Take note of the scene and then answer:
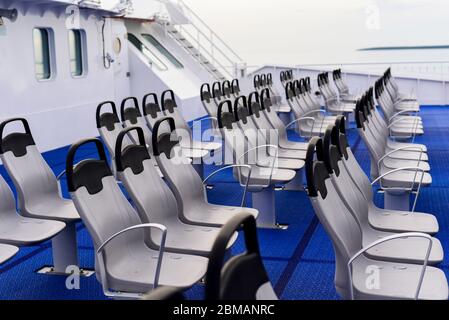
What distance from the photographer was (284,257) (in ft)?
14.5

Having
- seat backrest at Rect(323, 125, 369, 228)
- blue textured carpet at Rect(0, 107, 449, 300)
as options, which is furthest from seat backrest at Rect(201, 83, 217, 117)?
seat backrest at Rect(323, 125, 369, 228)

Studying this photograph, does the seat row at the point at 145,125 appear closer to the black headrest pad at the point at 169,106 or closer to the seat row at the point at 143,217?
the black headrest pad at the point at 169,106

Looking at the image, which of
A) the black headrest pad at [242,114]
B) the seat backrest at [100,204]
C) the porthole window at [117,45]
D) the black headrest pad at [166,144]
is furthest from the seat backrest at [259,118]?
the porthole window at [117,45]

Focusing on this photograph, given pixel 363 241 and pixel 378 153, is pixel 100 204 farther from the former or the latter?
pixel 378 153

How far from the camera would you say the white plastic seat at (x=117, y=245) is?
2.86 m

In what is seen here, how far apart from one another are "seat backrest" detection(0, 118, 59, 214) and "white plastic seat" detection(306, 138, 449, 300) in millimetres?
2192

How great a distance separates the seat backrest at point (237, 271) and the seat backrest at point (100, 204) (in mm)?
1462

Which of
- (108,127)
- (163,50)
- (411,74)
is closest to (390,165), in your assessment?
(108,127)

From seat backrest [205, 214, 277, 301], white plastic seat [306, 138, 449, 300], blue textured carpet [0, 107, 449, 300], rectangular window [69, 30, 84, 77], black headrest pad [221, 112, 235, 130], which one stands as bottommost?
blue textured carpet [0, 107, 449, 300]

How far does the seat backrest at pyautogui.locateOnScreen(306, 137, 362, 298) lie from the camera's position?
272cm

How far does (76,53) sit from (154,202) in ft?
25.8

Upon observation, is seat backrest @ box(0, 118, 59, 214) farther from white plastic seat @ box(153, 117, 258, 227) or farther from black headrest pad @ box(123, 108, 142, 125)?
black headrest pad @ box(123, 108, 142, 125)
